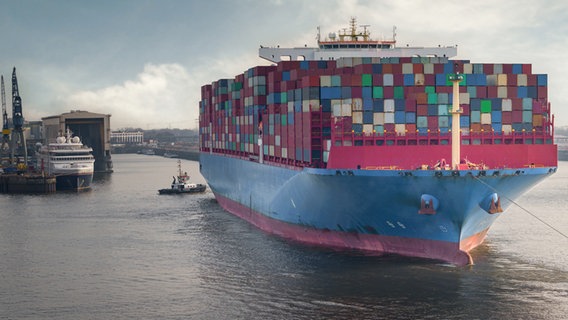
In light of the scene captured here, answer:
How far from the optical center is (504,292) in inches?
1335

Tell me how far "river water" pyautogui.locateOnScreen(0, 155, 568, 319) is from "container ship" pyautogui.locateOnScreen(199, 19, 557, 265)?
1.58 meters

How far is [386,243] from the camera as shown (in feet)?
133

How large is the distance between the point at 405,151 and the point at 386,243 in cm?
500

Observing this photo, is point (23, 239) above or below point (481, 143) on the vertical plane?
below

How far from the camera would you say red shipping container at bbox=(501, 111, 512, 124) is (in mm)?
43000

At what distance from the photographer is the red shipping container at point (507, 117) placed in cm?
4300

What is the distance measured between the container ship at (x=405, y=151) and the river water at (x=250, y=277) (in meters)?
1.58

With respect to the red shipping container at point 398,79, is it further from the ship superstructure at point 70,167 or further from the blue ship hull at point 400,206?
the ship superstructure at point 70,167

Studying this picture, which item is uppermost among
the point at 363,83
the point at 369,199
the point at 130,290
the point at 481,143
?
the point at 363,83

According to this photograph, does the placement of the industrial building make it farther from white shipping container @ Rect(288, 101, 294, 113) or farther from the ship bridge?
white shipping container @ Rect(288, 101, 294, 113)

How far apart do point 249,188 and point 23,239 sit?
1624 centimetres

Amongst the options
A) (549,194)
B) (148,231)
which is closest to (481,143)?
(148,231)

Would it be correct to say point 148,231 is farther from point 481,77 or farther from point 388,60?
point 481,77

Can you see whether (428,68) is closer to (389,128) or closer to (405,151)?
(389,128)
